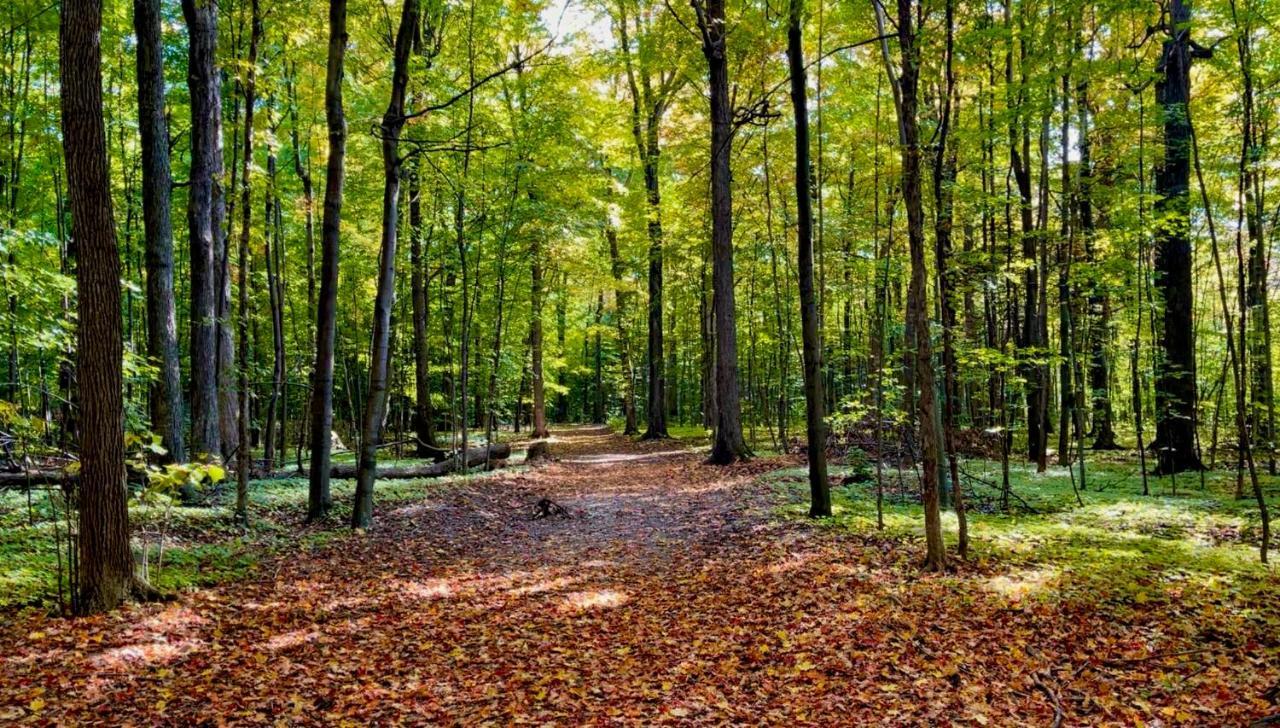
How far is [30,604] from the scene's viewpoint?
508cm

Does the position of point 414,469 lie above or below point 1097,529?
above

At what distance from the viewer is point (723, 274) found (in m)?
14.7

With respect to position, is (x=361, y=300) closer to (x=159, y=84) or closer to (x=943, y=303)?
(x=159, y=84)

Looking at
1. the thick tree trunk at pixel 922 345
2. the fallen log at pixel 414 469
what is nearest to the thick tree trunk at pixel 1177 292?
the thick tree trunk at pixel 922 345

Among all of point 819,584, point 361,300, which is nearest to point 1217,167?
point 819,584

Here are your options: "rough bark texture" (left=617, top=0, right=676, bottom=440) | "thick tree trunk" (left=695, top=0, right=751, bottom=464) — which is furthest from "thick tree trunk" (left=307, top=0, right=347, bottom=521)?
"rough bark texture" (left=617, top=0, right=676, bottom=440)

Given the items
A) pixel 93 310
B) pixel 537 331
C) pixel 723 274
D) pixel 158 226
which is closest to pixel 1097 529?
pixel 723 274

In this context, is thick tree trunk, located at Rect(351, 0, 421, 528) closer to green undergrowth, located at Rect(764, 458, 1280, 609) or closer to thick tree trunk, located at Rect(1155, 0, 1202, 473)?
green undergrowth, located at Rect(764, 458, 1280, 609)

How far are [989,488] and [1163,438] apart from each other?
→ 4030mm

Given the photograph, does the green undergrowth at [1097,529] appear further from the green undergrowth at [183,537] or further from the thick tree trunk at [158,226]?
the thick tree trunk at [158,226]

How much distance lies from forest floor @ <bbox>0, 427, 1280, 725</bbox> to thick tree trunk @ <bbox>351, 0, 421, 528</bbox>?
112 cm

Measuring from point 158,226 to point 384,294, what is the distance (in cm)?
326

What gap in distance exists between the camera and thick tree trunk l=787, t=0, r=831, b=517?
25.9ft

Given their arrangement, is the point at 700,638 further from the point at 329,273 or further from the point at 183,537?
the point at 329,273
